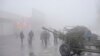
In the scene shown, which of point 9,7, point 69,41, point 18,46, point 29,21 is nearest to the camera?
point 69,41

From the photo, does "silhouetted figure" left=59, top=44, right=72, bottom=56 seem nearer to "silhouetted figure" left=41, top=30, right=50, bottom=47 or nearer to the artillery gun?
the artillery gun

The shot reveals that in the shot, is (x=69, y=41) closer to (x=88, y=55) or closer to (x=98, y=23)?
(x=88, y=55)

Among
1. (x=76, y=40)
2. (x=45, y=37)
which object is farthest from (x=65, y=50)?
(x=45, y=37)

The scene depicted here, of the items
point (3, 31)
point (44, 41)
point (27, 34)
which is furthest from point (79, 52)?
point (3, 31)

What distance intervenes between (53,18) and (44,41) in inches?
67.2

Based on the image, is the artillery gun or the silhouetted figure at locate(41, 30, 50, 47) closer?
the artillery gun

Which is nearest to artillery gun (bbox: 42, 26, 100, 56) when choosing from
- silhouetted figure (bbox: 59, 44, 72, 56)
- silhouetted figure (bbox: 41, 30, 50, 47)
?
silhouetted figure (bbox: 59, 44, 72, 56)

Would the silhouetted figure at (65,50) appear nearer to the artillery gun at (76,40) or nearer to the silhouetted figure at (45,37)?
the artillery gun at (76,40)

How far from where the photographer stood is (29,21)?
10352mm

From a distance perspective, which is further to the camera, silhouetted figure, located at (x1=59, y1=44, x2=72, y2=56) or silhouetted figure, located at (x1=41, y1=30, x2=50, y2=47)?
silhouetted figure, located at (x1=41, y1=30, x2=50, y2=47)

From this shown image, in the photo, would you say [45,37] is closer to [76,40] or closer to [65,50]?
[65,50]

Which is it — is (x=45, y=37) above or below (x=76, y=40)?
below

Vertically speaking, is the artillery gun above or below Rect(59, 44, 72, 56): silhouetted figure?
above

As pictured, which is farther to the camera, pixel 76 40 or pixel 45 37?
pixel 45 37
